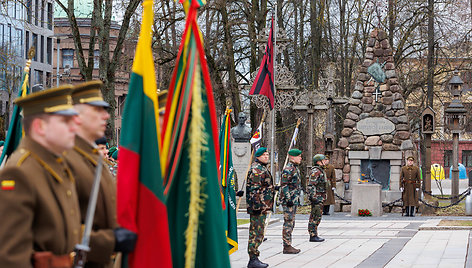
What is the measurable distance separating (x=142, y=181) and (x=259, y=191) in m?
7.75

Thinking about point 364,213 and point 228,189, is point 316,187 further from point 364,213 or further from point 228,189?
point 364,213

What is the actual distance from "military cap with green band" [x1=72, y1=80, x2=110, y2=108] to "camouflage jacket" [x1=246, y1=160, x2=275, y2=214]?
7.77 m

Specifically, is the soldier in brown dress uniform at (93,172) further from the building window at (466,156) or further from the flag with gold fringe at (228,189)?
the building window at (466,156)

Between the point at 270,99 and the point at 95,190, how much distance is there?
17.9 m

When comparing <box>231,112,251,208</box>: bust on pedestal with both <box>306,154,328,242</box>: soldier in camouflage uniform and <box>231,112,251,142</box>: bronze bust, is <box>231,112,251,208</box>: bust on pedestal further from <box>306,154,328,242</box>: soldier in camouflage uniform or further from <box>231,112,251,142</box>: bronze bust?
<box>306,154,328,242</box>: soldier in camouflage uniform

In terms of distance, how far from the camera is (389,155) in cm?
2917

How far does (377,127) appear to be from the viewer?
29641 mm

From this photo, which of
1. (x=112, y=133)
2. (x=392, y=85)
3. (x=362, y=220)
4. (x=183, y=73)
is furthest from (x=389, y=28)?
(x=183, y=73)

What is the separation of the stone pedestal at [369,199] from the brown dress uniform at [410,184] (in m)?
0.82

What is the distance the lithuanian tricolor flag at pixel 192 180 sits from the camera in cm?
540

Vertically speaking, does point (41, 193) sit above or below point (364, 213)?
above

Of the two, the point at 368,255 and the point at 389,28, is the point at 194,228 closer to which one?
the point at 368,255

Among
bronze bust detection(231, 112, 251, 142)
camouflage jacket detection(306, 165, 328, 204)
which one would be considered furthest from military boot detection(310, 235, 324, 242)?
bronze bust detection(231, 112, 251, 142)

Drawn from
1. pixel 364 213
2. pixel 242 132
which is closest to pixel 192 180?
pixel 242 132
